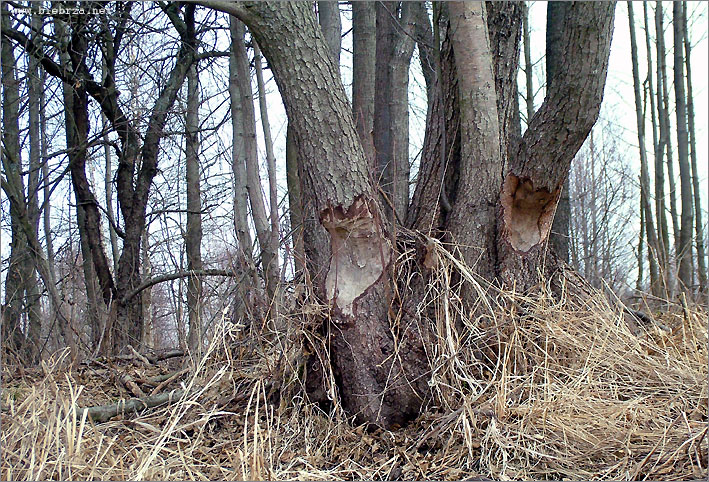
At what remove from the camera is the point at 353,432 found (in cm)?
289

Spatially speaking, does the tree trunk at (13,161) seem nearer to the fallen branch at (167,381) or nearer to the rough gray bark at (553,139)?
the fallen branch at (167,381)

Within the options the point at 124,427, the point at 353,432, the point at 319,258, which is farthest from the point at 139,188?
the point at 353,432

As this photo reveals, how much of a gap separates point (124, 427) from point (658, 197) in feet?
30.4

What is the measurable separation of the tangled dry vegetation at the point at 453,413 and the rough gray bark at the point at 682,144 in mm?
5902

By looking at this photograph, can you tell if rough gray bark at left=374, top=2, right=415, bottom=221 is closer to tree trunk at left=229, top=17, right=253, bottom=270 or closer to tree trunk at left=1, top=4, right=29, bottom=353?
tree trunk at left=229, top=17, right=253, bottom=270

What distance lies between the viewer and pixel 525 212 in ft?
10.8

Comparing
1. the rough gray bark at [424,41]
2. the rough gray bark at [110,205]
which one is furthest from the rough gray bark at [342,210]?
the rough gray bark at [110,205]

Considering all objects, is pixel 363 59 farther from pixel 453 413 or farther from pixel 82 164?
pixel 453 413

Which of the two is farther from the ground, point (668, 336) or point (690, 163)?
point (690, 163)

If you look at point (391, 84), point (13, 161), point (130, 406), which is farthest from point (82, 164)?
point (130, 406)

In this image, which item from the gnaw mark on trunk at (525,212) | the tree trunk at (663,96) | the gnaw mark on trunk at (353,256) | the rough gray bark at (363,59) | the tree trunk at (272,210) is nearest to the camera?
the gnaw mark on trunk at (353,256)

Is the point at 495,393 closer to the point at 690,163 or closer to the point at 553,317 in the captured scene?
the point at 553,317

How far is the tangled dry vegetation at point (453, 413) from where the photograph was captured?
2490 millimetres

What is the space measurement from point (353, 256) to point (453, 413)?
0.90m
